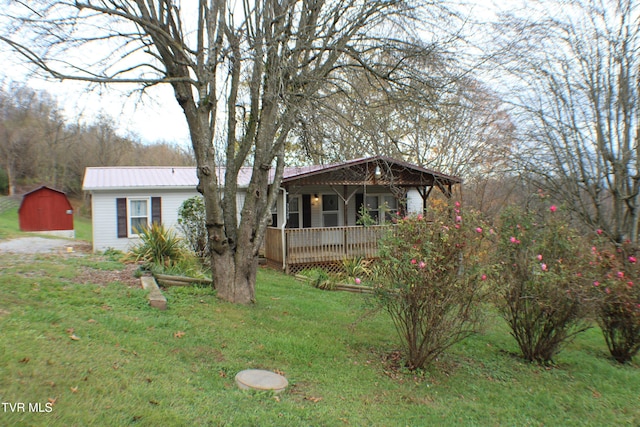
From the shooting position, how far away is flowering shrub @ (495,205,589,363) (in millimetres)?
5500

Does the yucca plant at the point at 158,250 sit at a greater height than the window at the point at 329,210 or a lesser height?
lesser

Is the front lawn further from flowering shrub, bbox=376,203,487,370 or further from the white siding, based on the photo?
the white siding

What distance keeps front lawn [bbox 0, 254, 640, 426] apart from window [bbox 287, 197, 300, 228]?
861cm

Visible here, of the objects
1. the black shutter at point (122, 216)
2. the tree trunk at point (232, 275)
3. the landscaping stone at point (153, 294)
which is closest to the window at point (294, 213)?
the black shutter at point (122, 216)

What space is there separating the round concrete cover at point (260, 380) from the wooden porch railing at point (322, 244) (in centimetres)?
855

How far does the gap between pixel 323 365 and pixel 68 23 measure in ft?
20.3

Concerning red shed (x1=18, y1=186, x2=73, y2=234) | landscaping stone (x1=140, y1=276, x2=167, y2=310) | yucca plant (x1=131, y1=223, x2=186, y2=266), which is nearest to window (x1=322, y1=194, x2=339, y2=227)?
yucca plant (x1=131, y1=223, x2=186, y2=266)

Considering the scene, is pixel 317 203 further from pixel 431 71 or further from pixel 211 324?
pixel 211 324

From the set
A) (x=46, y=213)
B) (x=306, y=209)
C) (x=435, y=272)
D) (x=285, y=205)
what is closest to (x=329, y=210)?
(x=306, y=209)

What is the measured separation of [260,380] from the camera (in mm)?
4180

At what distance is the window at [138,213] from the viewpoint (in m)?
14.2

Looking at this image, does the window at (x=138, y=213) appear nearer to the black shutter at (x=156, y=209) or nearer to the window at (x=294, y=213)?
the black shutter at (x=156, y=209)

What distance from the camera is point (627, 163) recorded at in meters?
8.75

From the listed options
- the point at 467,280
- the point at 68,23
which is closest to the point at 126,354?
the point at 467,280
